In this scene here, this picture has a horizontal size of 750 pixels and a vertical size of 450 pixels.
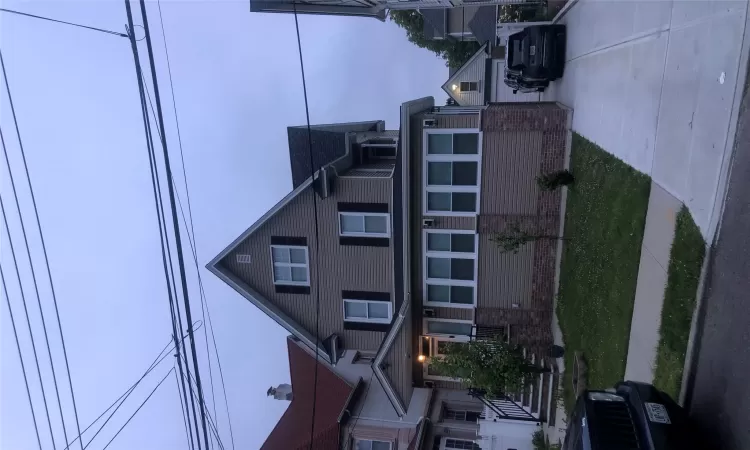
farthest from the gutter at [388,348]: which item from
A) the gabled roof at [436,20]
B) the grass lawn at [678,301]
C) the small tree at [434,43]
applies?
the small tree at [434,43]

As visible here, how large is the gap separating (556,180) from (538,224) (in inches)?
88.8

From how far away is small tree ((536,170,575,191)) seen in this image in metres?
14.7

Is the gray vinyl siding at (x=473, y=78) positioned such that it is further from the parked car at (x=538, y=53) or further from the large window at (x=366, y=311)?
the large window at (x=366, y=311)

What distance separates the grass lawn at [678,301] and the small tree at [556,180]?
272 inches

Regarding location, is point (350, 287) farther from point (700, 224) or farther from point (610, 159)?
point (700, 224)

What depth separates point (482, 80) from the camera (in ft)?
107

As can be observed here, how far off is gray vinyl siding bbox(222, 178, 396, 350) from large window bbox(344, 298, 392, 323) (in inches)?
11.7

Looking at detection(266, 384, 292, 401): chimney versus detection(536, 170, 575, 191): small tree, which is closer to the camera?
detection(536, 170, 575, 191): small tree

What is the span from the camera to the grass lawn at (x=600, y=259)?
9820mm

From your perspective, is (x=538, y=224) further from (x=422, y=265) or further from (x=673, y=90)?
(x=673, y=90)

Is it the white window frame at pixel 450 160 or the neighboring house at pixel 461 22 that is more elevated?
the neighboring house at pixel 461 22

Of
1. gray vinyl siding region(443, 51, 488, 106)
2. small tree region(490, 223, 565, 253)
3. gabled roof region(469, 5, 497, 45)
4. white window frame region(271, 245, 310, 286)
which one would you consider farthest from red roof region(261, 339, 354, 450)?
gabled roof region(469, 5, 497, 45)

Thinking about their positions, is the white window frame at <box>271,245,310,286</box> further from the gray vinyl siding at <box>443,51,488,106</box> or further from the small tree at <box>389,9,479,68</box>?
the small tree at <box>389,9,479,68</box>

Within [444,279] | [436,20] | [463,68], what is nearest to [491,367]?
[444,279]
